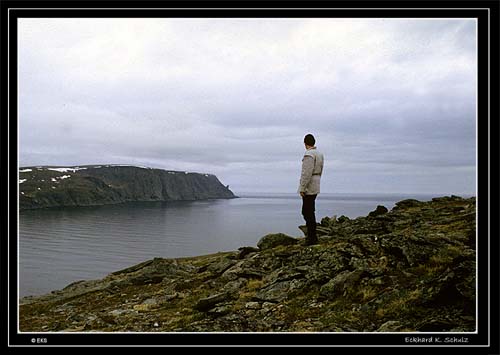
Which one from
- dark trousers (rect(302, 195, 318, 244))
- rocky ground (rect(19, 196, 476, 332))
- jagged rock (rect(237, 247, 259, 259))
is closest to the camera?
rocky ground (rect(19, 196, 476, 332))

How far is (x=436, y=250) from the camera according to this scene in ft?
30.0

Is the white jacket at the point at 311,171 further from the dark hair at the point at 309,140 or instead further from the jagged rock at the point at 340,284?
the jagged rock at the point at 340,284

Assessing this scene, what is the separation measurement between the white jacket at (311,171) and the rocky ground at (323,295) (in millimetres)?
2044

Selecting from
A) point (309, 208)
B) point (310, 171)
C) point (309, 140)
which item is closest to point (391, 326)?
point (309, 208)

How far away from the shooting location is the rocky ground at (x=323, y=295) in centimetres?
695

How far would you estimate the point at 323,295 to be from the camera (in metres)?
8.66

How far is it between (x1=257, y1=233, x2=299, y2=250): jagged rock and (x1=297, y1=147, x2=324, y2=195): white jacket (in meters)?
5.27

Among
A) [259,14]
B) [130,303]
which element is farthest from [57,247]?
[259,14]

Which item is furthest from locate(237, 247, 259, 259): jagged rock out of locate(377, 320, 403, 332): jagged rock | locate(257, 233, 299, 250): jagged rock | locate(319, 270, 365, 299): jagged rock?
Answer: locate(377, 320, 403, 332): jagged rock

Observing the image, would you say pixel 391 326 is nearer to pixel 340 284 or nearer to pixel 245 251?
pixel 340 284

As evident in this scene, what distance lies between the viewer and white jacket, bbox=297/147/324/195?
9.66m

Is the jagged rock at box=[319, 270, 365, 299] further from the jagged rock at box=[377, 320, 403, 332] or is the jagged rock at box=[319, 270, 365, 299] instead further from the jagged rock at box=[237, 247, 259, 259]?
the jagged rock at box=[237, 247, 259, 259]

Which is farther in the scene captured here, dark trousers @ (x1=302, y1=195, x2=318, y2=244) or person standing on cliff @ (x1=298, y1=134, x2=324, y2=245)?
dark trousers @ (x1=302, y1=195, x2=318, y2=244)

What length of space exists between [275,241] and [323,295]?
6248 millimetres
